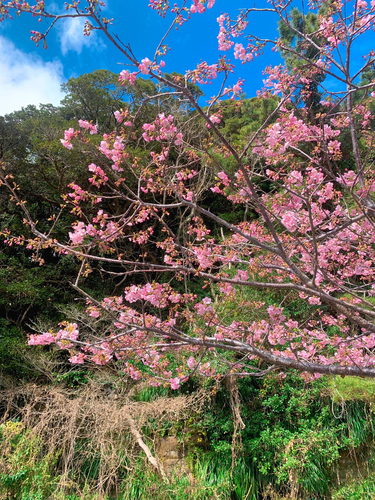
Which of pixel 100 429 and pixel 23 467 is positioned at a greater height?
pixel 100 429

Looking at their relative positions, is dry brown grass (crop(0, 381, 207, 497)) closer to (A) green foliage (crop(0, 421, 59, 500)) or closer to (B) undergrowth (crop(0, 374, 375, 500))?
(B) undergrowth (crop(0, 374, 375, 500))

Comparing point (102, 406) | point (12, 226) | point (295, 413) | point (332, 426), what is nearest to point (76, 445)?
point (102, 406)

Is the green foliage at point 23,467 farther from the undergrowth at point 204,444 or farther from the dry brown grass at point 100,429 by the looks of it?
the dry brown grass at point 100,429

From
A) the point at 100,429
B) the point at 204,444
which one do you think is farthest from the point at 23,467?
the point at 204,444

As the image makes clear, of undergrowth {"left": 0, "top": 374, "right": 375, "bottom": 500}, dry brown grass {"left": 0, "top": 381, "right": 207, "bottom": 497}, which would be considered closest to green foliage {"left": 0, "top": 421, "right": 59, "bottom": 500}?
undergrowth {"left": 0, "top": 374, "right": 375, "bottom": 500}

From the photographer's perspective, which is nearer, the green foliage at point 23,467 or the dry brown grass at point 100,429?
the green foliage at point 23,467

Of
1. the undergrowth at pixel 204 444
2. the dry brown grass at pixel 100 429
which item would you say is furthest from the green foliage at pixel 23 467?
the dry brown grass at pixel 100 429

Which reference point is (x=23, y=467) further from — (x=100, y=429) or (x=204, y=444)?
(x=204, y=444)

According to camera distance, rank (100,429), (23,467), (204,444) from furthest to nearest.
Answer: (204,444), (100,429), (23,467)

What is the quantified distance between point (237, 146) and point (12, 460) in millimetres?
5215

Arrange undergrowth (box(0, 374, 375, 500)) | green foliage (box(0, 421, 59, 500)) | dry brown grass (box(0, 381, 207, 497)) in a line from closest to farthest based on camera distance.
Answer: green foliage (box(0, 421, 59, 500)) → undergrowth (box(0, 374, 375, 500)) → dry brown grass (box(0, 381, 207, 497))

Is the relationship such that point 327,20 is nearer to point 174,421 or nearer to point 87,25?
point 87,25

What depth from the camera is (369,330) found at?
85.7 inches

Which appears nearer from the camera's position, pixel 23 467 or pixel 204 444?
pixel 23 467
